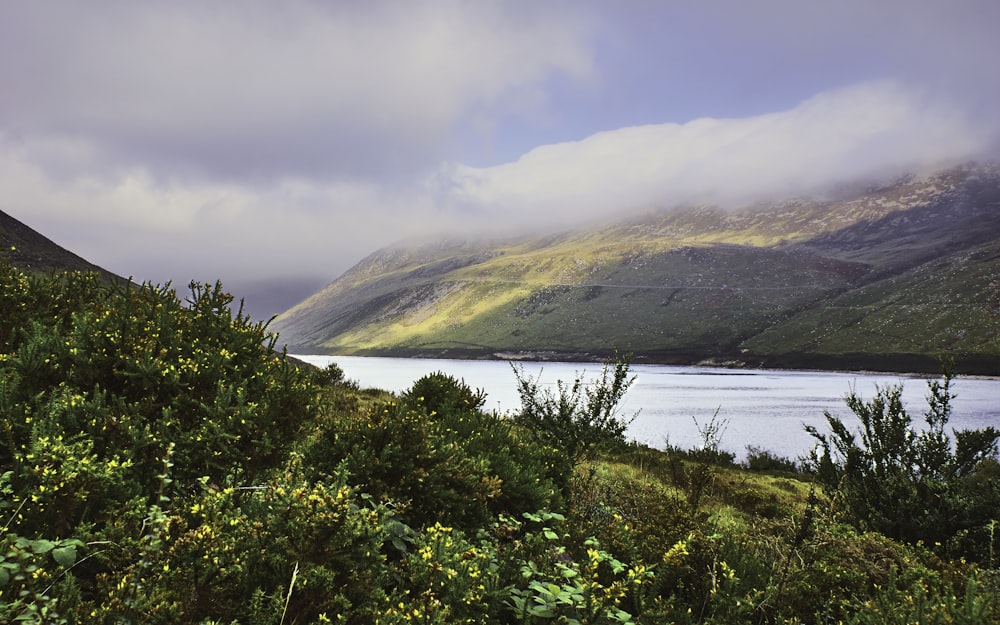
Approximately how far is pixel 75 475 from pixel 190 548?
2.84 feet

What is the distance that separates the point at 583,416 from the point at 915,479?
19.8ft

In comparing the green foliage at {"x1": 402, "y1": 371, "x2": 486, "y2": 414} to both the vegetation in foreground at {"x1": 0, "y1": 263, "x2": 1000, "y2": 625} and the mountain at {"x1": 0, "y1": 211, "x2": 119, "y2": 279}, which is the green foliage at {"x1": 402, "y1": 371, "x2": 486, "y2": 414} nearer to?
the vegetation in foreground at {"x1": 0, "y1": 263, "x2": 1000, "y2": 625}

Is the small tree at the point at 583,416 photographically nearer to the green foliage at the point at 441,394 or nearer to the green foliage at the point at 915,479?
the green foliage at the point at 441,394

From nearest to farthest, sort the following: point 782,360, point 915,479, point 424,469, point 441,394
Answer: point 424,469 → point 441,394 → point 915,479 → point 782,360

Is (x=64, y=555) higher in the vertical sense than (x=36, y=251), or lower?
lower

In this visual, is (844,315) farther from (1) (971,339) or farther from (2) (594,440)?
(2) (594,440)

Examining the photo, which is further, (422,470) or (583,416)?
(583,416)

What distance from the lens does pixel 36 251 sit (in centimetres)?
2781

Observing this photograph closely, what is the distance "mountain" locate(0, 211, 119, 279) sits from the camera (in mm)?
24484

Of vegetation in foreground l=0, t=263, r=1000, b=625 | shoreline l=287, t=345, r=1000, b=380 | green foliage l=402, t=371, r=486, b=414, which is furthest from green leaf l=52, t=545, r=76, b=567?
shoreline l=287, t=345, r=1000, b=380

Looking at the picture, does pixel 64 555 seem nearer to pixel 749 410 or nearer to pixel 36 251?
pixel 36 251

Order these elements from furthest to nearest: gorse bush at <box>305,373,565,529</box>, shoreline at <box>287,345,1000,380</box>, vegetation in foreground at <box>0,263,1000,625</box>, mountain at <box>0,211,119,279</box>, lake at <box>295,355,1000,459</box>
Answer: shoreline at <box>287,345,1000,380</box> → lake at <box>295,355,1000,459</box> → mountain at <box>0,211,119,279</box> → gorse bush at <box>305,373,565,529</box> → vegetation in foreground at <box>0,263,1000,625</box>

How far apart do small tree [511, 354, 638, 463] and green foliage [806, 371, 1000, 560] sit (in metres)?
3.64

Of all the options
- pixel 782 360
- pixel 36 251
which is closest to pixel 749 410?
pixel 36 251
